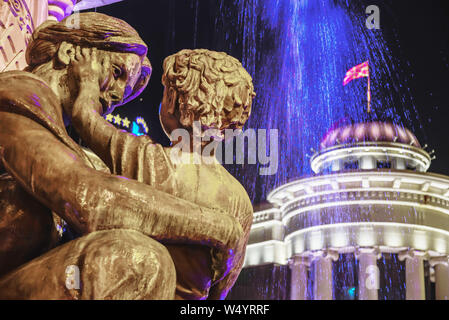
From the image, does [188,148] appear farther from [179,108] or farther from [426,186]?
[426,186]

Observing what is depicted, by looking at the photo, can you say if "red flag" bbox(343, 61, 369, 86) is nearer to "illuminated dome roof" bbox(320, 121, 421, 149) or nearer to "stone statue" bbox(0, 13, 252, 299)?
"illuminated dome roof" bbox(320, 121, 421, 149)

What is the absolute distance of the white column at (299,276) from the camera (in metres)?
32.3

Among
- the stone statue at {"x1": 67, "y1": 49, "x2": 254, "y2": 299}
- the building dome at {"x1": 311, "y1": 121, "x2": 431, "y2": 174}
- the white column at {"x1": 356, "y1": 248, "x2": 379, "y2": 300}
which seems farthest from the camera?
the building dome at {"x1": 311, "y1": 121, "x2": 431, "y2": 174}

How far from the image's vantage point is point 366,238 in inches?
1177

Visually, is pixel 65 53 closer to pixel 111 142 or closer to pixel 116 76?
pixel 116 76

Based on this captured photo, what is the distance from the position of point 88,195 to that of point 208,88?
1.86 ft

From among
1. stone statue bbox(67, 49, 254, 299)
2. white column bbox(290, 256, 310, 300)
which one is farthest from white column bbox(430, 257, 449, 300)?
stone statue bbox(67, 49, 254, 299)

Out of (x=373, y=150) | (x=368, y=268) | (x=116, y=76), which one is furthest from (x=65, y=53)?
(x=373, y=150)

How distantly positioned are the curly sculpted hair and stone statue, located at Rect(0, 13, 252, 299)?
0.10m

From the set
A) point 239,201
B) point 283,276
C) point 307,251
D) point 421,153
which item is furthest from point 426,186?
point 239,201

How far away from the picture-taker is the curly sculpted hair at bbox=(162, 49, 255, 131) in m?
1.89

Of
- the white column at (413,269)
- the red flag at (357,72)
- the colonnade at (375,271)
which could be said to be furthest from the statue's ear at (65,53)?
the red flag at (357,72)

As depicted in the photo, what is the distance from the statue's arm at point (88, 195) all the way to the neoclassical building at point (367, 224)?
92.7ft
